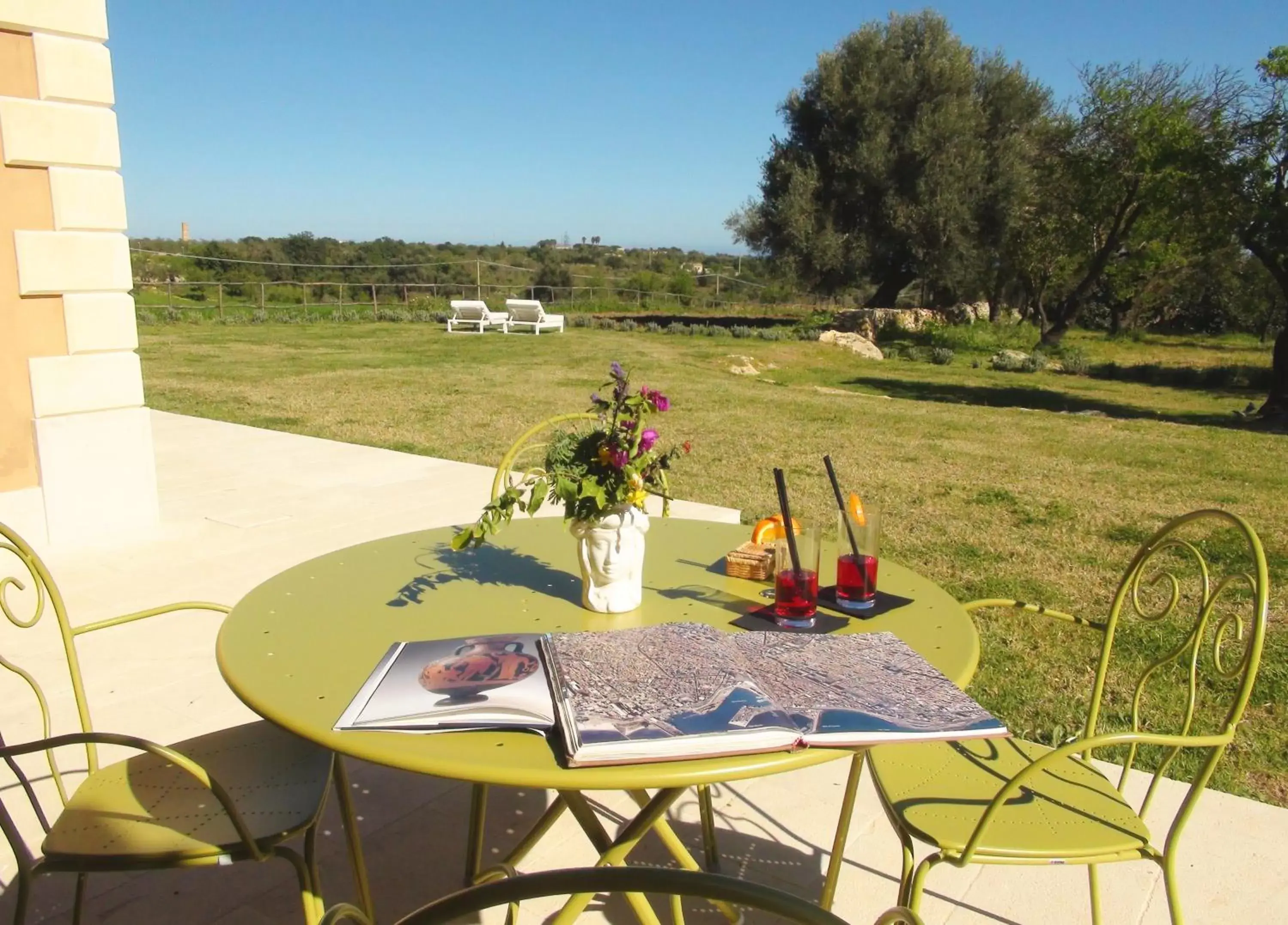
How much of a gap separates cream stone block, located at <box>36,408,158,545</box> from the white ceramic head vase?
3.41 meters

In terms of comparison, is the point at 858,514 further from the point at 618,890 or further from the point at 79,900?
the point at 79,900

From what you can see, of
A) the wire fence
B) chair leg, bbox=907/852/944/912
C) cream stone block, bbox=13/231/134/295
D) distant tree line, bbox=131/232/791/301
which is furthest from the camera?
distant tree line, bbox=131/232/791/301

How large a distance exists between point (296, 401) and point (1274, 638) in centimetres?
824

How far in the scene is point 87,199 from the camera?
3.95 metres

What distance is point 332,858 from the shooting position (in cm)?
198

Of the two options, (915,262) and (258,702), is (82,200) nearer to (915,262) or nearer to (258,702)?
(258,702)

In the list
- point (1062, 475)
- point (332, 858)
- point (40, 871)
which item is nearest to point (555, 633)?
point (40, 871)

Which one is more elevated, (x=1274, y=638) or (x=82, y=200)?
(x=82, y=200)

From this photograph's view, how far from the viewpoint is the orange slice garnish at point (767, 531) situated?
5.67 feet

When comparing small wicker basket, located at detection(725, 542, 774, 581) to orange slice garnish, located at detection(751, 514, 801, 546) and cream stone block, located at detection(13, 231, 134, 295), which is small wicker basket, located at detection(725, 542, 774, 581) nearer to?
orange slice garnish, located at detection(751, 514, 801, 546)

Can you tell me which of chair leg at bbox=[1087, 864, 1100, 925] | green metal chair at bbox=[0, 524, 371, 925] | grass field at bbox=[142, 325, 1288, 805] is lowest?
grass field at bbox=[142, 325, 1288, 805]

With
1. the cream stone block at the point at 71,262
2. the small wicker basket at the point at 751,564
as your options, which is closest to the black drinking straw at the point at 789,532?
the small wicker basket at the point at 751,564

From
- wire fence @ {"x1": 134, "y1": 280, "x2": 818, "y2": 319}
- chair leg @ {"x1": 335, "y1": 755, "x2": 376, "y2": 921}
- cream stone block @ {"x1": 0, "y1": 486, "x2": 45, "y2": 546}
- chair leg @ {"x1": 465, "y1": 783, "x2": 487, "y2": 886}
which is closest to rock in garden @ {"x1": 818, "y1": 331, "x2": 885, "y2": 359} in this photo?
wire fence @ {"x1": 134, "y1": 280, "x2": 818, "y2": 319}

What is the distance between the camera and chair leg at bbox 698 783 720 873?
1927mm
